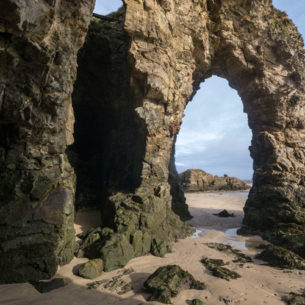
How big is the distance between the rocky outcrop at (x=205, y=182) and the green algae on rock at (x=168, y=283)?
34984 mm

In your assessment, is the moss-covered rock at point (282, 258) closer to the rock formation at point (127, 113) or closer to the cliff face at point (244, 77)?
the cliff face at point (244, 77)

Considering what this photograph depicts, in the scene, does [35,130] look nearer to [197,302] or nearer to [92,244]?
[92,244]

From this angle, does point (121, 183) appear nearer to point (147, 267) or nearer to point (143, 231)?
point (143, 231)

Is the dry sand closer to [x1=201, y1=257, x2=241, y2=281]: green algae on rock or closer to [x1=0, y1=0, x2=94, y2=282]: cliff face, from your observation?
[x1=201, y1=257, x2=241, y2=281]: green algae on rock

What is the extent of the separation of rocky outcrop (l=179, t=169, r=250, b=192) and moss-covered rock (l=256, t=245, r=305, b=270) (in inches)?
1243

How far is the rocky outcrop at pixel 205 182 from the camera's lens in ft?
141

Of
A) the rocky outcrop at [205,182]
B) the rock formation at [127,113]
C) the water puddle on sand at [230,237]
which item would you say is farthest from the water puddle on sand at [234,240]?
the rocky outcrop at [205,182]

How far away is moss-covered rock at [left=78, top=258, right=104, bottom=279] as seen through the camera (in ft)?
25.8

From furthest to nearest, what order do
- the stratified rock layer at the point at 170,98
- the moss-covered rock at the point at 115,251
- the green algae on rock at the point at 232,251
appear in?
1. the stratified rock layer at the point at 170,98
2. the green algae on rock at the point at 232,251
3. the moss-covered rock at the point at 115,251

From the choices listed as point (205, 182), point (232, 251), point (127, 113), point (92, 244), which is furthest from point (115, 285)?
point (205, 182)

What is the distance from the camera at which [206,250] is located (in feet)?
37.6

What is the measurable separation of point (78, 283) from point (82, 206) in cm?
803

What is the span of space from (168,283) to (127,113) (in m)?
11.1

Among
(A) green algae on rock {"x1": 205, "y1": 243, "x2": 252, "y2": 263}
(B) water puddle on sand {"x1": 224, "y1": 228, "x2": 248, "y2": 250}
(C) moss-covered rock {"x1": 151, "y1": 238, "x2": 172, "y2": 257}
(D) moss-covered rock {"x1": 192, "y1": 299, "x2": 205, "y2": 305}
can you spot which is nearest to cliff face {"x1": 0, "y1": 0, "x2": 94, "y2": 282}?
(C) moss-covered rock {"x1": 151, "y1": 238, "x2": 172, "y2": 257}
